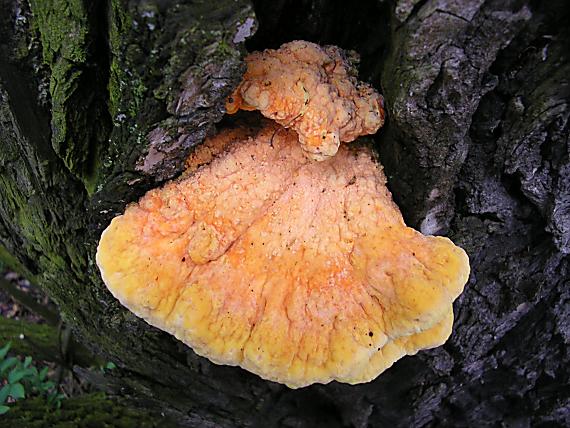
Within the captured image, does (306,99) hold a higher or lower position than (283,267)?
higher

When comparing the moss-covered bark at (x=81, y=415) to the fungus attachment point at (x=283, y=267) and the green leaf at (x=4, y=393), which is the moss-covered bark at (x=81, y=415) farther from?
the fungus attachment point at (x=283, y=267)

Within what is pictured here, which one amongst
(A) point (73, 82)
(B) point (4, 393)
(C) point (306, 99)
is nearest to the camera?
(C) point (306, 99)

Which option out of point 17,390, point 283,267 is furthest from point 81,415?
point 283,267

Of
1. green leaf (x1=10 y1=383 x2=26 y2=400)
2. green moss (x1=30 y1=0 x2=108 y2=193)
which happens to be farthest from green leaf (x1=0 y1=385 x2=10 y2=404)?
green moss (x1=30 y1=0 x2=108 y2=193)

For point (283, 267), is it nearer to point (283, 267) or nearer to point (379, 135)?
point (283, 267)

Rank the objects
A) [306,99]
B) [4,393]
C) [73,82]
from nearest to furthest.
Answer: [306,99]
[73,82]
[4,393]
